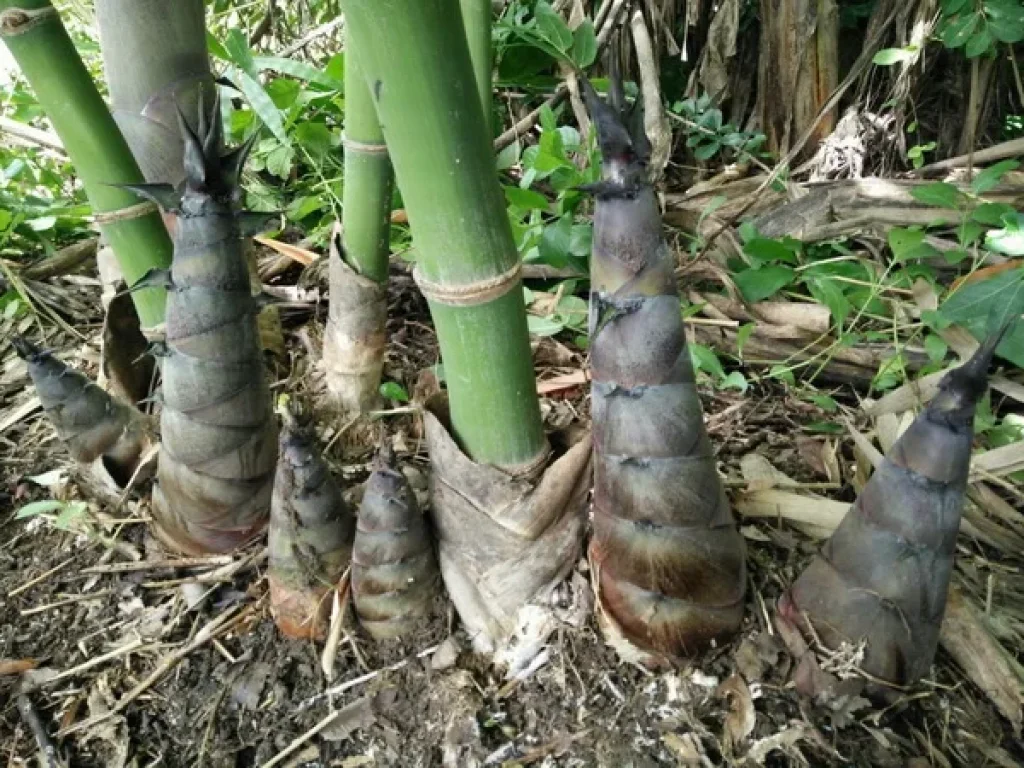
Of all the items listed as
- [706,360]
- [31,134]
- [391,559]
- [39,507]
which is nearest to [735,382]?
[706,360]

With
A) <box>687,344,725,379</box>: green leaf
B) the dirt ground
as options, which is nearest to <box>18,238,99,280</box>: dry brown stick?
the dirt ground

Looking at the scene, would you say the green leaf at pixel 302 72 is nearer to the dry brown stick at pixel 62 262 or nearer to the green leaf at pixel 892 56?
the dry brown stick at pixel 62 262

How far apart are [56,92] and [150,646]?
57 cm

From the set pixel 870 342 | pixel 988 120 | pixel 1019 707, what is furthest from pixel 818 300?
pixel 988 120

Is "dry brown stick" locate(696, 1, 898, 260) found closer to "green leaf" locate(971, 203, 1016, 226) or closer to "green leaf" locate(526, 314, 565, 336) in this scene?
"green leaf" locate(971, 203, 1016, 226)

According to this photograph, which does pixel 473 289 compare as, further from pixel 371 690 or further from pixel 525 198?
pixel 525 198

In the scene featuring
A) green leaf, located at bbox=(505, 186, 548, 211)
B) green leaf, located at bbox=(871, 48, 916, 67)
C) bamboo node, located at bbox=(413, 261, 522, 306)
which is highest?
bamboo node, located at bbox=(413, 261, 522, 306)

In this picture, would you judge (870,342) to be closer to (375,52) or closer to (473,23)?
(473,23)

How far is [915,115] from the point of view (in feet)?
6.02

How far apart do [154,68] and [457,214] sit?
0.47 meters

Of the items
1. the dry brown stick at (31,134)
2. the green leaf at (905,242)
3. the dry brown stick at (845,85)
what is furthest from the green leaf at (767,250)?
the dry brown stick at (31,134)

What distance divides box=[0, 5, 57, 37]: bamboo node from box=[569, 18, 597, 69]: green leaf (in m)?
0.93

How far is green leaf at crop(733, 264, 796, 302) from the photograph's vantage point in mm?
1254

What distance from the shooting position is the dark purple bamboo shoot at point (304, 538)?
75cm
